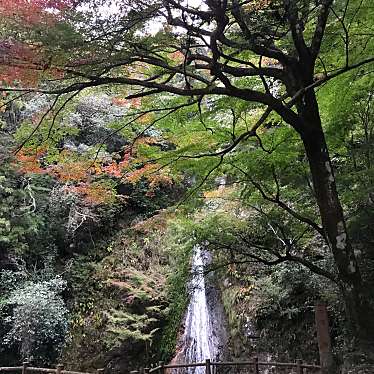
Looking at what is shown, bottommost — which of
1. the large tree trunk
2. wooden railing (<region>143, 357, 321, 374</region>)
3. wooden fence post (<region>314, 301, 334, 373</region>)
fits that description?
wooden railing (<region>143, 357, 321, 374</region>)

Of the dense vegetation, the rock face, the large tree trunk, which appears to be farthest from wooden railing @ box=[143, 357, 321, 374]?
the large tree trunk

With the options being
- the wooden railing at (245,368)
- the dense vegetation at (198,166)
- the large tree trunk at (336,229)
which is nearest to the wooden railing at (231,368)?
the wooden railing at (245,368)

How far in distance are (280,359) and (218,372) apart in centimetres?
169

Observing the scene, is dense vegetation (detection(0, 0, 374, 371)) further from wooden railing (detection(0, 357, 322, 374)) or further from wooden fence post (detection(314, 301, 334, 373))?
wooden railing (detection(0, 357, 322, 374))

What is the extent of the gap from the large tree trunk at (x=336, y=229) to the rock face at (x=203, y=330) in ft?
17.4

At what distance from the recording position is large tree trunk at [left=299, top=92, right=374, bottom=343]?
3797mm

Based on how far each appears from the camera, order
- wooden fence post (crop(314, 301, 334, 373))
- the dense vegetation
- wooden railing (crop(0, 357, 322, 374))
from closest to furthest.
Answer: the dense vegetation
wooden fence post (crop(314, 301, 334, 373))
wooden railing (crop(0, 357, 322, 374))

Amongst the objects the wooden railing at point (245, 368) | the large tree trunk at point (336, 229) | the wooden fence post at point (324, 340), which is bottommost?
the wooden railing at point (245, 368)

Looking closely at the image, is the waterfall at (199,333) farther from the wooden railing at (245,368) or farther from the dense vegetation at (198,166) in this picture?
the wooden railing at (245,368)

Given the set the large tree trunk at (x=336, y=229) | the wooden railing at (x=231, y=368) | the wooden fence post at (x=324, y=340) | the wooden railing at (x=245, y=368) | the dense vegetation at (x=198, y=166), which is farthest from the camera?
the wooden railing at (x=245, y=368)

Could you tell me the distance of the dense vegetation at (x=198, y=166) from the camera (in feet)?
11.5

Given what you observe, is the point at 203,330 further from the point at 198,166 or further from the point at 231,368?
the point at 198,166

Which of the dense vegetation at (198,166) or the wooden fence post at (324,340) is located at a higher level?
the dense vegetation at (198,166)

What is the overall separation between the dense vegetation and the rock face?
37 cm
